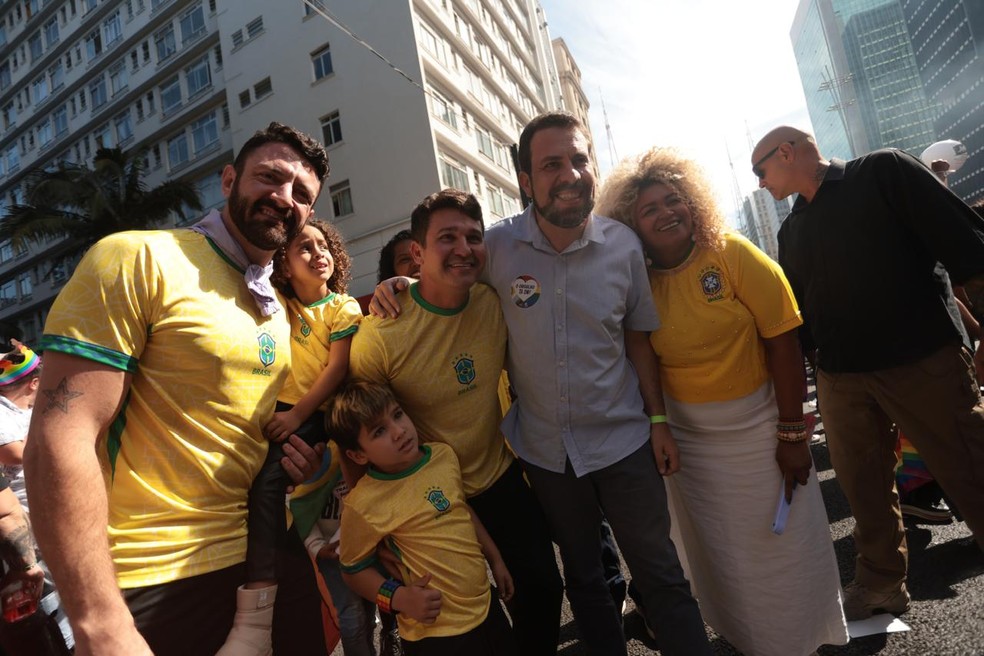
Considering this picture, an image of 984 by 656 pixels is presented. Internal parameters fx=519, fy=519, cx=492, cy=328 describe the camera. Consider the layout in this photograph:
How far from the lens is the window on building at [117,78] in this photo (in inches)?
1043

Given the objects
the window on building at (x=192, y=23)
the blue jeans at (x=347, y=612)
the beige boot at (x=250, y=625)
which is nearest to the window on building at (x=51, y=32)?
the window on building at (x=192, y=23)

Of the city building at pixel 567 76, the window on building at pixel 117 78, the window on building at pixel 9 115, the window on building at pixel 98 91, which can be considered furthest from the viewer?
the city building at pixel 567 76

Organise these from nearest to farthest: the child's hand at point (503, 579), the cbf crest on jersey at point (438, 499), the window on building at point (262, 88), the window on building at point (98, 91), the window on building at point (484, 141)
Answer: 1. the cbf crest on jersey at point (438, 499)
2. the child's hand at point (503, 579)
3. the window on building at point (262, 88)
4. the window on building at point (484, 141)
5. the window on building at point (98, 91)

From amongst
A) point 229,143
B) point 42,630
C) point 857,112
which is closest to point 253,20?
point 229,143

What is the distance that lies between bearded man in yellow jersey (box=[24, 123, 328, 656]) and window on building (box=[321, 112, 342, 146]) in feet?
61.6

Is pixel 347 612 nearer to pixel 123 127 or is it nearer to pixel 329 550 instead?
pixel 329 550

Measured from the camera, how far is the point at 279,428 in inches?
76.0

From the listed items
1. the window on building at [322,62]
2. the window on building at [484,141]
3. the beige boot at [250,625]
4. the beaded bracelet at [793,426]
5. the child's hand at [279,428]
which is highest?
the window on building at [322,62]

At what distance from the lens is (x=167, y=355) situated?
154 cm

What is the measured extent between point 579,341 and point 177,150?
28266mm

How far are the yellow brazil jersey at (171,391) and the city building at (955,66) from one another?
347 ft

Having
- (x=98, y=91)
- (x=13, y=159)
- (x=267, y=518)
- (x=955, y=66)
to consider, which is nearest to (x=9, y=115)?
(x=13, y=159)

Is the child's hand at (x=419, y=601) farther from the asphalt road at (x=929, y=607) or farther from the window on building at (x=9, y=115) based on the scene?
the window on building at (x=9, y=115)

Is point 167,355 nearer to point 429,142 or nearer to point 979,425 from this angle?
point 979,425
